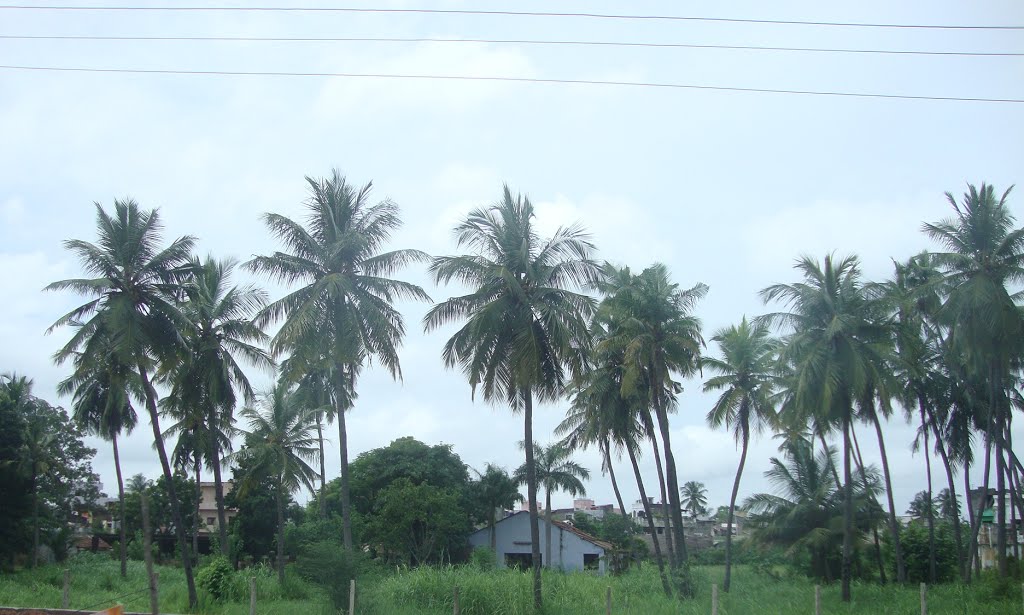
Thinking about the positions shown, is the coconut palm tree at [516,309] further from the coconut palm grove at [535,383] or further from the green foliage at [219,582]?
the green foliage at [219,582]

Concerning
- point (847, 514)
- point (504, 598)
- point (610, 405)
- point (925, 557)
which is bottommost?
point (925, 557)

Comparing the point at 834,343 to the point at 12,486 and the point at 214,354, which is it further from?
the point at 12,486

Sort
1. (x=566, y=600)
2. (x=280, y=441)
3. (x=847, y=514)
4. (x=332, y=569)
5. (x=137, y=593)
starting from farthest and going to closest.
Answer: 1. (x=280, y=441)
2. (x=847, y=514)
3. (x=137, y=593)
4. (x=566, y=600)
5. (x=332, y=569)

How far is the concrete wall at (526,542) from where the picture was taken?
51.1 meters

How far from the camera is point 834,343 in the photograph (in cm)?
2817

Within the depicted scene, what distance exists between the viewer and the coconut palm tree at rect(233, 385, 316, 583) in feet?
125

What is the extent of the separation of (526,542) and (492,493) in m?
3.78

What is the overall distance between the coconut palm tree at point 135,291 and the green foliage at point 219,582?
4.35 ft

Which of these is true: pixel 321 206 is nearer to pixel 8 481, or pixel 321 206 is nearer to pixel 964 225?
pixel 964 225

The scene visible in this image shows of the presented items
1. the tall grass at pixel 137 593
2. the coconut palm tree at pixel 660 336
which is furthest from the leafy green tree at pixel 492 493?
the coconut palm tree at pixel 660 336

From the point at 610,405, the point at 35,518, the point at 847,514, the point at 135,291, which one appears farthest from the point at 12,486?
the point at 847,514

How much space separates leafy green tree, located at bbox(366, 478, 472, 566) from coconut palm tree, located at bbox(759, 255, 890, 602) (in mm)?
21998

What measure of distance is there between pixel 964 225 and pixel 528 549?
33.5 m

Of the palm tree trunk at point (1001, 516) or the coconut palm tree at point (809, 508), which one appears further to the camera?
the coconut palm tree at point (809, 508)
